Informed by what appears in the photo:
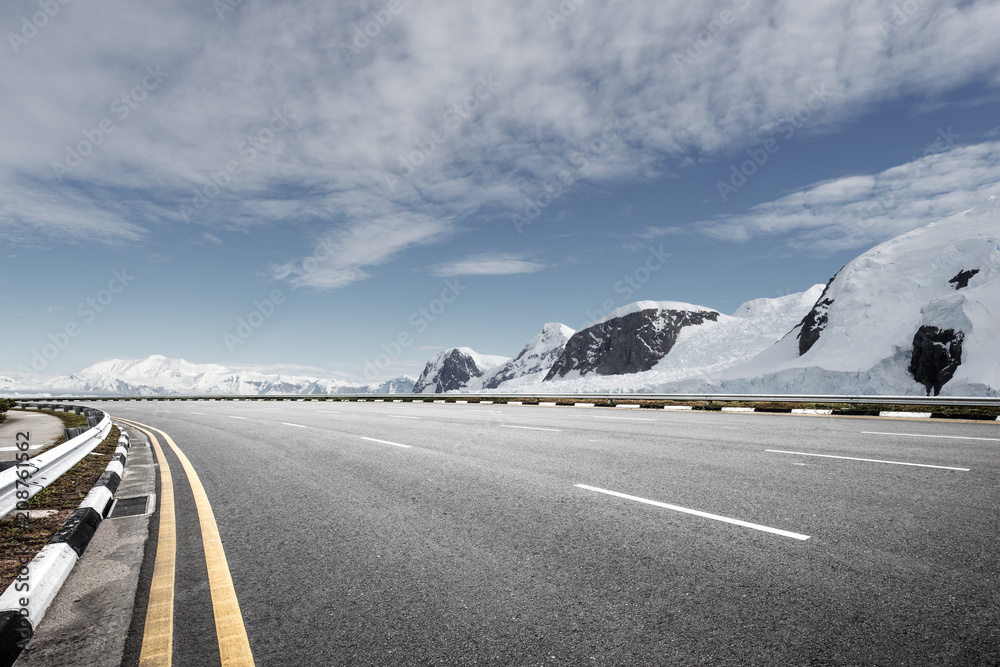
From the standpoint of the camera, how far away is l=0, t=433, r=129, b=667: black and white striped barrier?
9.05 ft

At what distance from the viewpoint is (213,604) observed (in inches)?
129

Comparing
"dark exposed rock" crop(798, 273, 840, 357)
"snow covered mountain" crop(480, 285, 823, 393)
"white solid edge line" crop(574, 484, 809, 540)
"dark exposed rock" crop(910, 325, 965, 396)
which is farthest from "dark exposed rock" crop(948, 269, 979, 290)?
"white solid edge line" crop(574, 484, 809, 540)

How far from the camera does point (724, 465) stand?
737 cm

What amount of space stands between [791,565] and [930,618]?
2.78 ft

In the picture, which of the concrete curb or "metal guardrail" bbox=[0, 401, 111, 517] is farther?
the concrete curb

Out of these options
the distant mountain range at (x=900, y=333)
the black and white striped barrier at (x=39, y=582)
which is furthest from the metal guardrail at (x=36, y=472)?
the distant mountain range at (x=900, y=333)

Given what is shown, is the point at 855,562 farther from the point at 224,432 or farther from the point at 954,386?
the point at 954,386

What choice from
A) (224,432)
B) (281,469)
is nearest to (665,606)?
(281,469)

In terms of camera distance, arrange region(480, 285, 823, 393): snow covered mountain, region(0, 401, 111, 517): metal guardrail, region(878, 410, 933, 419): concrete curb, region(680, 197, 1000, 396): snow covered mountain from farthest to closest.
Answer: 1. region(480, 285, 823, 393): snow covered mountain
2. region(680, 197, 1000, 396): snow covered mountain
3. region(878, 410, 933, 419): concrete curb
4. region(0, 401, 111, 517): metal guardrail

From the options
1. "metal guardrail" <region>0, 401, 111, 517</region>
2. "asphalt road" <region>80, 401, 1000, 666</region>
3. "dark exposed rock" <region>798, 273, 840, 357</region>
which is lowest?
"asphalt road" <region>80, 401, 1000, 666</region>

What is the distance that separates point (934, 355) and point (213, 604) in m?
69.2

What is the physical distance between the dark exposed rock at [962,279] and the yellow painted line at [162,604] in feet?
252

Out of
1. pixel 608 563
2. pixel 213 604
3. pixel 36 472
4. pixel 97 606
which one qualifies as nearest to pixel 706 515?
pixel 608 563

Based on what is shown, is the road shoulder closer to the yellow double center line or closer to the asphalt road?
the yellow double center line
